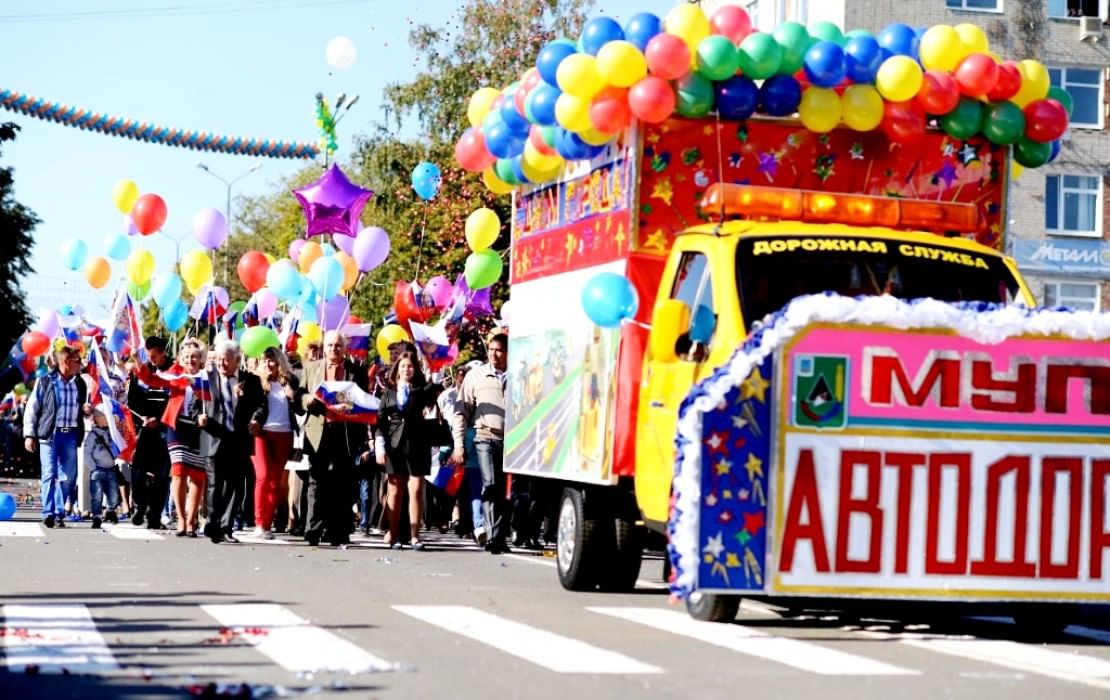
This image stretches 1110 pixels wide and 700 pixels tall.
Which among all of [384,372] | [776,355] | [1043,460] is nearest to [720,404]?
[776,355]

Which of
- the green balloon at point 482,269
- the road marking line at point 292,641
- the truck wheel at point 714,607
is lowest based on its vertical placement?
the road marking line at point 292,641

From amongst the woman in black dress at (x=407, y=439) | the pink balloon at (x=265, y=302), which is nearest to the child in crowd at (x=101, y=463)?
Result: the woman in black dress at (x=407, y=439)

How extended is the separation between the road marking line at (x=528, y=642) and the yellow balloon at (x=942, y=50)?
15.4 ft

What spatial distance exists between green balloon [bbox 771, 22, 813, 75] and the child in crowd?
37.2ft

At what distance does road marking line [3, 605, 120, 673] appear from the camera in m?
9.56

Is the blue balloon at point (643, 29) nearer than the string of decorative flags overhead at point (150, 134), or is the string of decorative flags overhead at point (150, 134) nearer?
the blue balloon at point (643, 29)

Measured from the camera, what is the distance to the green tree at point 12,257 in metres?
68.8

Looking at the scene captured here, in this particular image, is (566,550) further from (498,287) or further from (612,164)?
(498,287)

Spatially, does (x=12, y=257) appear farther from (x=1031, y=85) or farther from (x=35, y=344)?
(x=1031, y=85)

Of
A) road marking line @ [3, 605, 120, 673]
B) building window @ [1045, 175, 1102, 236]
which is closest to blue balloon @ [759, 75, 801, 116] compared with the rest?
road marking line @ [3, 605, 120, 673]

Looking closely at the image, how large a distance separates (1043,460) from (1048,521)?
1.08 ft

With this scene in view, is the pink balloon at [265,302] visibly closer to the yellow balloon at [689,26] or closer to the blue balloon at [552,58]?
the blue balloon at [552,58]

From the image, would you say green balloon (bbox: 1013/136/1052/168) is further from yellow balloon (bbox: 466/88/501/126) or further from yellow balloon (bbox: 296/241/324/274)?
yellow balloon (bbox: 296/241/324/274)

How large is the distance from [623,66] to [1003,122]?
261cm
